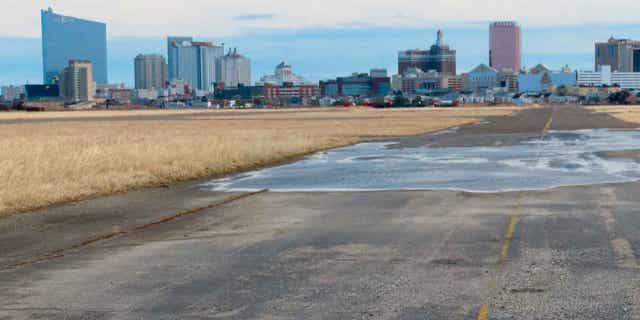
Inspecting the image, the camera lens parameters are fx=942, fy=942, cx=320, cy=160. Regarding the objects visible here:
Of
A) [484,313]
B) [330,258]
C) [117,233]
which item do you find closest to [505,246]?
[330,258]

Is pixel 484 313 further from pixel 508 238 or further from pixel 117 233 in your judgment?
pixel 117 233

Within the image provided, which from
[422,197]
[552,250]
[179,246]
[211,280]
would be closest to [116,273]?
[211,280]

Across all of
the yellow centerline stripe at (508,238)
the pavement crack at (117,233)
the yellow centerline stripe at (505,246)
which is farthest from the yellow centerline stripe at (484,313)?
the pavement crack at (117,233)

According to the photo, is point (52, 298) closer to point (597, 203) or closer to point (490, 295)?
point (490, 295)

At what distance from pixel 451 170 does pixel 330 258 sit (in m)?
16.3

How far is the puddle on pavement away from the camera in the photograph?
24.6 meters

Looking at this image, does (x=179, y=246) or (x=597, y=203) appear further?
(x=597, y=203)

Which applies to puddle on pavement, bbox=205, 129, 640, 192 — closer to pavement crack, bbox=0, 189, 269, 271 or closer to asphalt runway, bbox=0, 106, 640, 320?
pavement crack, bbox=0, 189, 269, 271

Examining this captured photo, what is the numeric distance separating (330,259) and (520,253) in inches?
107

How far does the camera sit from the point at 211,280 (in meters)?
11.8

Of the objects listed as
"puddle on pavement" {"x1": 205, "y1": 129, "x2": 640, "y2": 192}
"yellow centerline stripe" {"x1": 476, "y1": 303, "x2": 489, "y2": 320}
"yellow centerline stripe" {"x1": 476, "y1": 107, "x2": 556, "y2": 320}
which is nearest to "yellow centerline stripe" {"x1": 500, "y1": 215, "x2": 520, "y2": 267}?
"yellow centerline stripe" {"x1": 476, "y1": 107, "x2": 556, "y2": 320}

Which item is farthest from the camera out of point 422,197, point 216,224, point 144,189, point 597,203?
point 144,189

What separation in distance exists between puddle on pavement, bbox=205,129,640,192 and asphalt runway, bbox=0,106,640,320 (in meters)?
3.20

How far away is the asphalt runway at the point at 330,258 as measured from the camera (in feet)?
33.6
